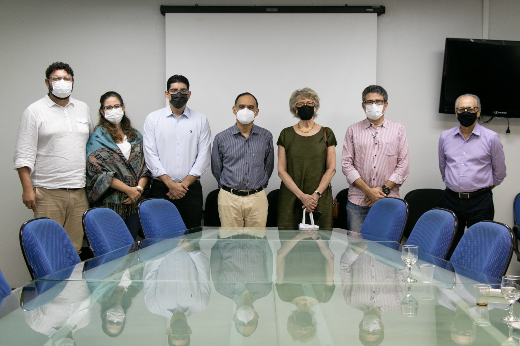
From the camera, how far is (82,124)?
382 centimetres

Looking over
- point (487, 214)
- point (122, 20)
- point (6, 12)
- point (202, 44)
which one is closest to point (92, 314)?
point (487, 214)

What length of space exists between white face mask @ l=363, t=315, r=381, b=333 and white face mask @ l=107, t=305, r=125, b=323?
0.77 meters

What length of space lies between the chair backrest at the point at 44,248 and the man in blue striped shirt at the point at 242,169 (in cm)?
170

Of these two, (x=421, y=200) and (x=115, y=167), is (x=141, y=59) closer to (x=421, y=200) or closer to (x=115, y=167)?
(x=115, y=167)

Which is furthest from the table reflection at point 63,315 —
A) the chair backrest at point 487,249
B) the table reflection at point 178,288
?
the chair backrest at point 487,249

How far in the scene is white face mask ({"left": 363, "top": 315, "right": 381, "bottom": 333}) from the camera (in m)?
1.34

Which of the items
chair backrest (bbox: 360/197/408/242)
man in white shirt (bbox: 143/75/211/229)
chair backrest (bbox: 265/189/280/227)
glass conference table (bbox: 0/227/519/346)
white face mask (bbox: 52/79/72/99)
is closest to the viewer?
glass conference table (bbox: 0/227/519/346)

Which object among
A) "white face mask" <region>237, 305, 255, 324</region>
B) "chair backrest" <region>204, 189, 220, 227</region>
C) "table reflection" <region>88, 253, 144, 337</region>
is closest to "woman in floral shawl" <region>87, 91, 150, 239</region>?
"chair backrest" <region>204, 189, 220, 227</region>

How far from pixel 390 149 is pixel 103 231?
2.55 m

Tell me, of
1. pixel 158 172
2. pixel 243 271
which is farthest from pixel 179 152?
pixel 243 271

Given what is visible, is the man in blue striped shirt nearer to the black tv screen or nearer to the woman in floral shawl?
the woman in floral shawl

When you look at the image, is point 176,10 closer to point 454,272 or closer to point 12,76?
point 12,76

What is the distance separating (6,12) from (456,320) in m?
5.35

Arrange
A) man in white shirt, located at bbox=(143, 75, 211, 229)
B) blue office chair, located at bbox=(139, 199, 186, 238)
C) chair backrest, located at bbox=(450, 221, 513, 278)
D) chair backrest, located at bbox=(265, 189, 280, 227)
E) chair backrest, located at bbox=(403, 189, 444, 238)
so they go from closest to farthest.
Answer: chair backrest, located at bbox=(450, 221, 513, 278)
blue office chair, located at bbox=(139, 199, 186, 238)
man in white shirt, located at bbox=(143, 75, 211, 229)
chair backrest, located at bbox=(265, 189, 280, 227)
chair backrest, located at bbox=(403, 189, 444, 238)
